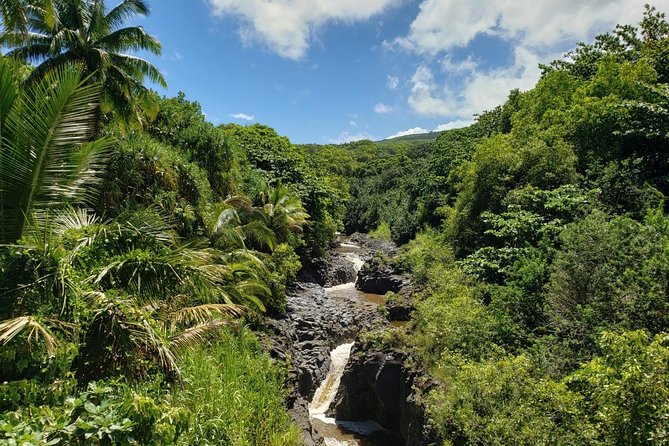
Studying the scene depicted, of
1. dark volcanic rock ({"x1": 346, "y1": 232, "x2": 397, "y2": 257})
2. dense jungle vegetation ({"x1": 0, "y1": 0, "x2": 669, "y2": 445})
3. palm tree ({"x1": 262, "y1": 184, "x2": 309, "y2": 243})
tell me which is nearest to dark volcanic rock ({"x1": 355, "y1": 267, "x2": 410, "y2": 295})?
dense jungle vegetation ({"x1": 0, "y1": 0, "x2": 669, "y2": 445})

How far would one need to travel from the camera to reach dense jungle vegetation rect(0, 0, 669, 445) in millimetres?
3961

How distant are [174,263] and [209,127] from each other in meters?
15.9

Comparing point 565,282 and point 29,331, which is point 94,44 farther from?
point 565,282

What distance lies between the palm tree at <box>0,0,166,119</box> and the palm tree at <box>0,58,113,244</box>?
7073mm

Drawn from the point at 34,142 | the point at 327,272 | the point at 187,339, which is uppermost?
the point at 34,142

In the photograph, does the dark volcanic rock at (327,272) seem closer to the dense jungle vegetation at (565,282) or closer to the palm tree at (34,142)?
the dense jungle vegetation at (565,282)

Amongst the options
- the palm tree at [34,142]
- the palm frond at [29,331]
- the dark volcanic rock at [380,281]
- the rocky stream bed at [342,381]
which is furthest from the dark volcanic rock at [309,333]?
the palm tree at [34,142]

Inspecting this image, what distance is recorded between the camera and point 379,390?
1118 centimetres

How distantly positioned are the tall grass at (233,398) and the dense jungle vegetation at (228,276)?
1.8 inches

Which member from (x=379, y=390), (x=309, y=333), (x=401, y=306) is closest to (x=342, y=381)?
(x=379, y=390)

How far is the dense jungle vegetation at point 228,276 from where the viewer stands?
3.96 m

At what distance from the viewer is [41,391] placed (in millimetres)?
3559

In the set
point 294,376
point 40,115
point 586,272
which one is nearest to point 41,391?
point 40,115

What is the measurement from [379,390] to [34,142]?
10.2 metres
